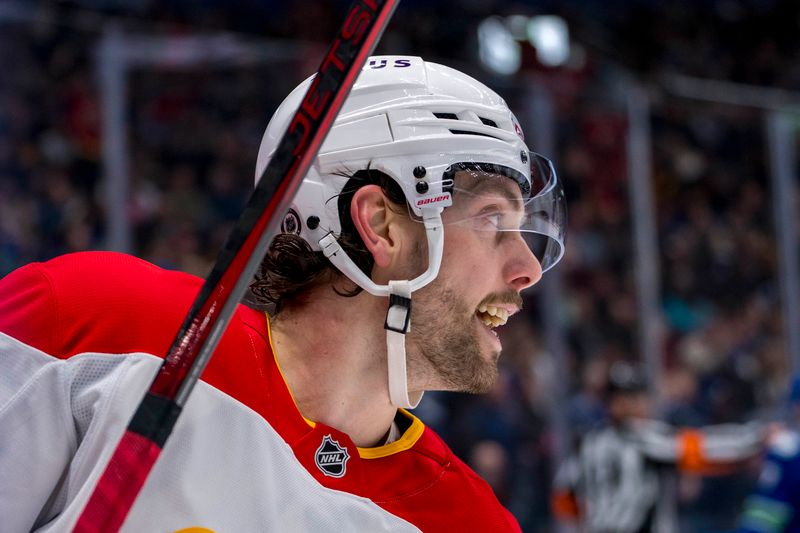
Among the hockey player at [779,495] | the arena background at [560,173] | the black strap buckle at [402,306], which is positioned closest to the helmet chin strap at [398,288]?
the black strap buckle at [402,306]

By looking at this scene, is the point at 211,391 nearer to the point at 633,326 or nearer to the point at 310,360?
the point at 310,360

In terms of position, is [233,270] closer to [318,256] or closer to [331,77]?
[331,77]

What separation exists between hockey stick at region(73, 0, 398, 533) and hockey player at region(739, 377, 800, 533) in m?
3.57

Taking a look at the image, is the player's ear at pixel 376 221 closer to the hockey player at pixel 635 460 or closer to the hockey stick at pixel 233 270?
the hockey stick at pixel 233 270

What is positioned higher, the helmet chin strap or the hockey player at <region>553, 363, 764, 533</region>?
the helmet chin strap

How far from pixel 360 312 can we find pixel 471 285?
0.52ft

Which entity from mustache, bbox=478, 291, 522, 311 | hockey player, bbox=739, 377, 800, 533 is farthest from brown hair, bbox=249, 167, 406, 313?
hockey player, bbox=739, 377, 800, 533

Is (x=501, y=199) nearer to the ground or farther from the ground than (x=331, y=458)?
farther from the ground

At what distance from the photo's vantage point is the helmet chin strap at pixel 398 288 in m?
1.46

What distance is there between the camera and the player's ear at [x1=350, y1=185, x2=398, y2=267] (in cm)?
149

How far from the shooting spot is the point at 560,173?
5.13 m

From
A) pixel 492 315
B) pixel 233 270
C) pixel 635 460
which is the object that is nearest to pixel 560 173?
pixel 635 460

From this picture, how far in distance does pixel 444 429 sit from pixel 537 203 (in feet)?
9.53

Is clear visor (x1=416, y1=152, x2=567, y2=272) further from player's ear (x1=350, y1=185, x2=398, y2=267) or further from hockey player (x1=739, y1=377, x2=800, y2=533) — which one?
hockey player (x1=739, y1=377, x2=800, y2=533)
